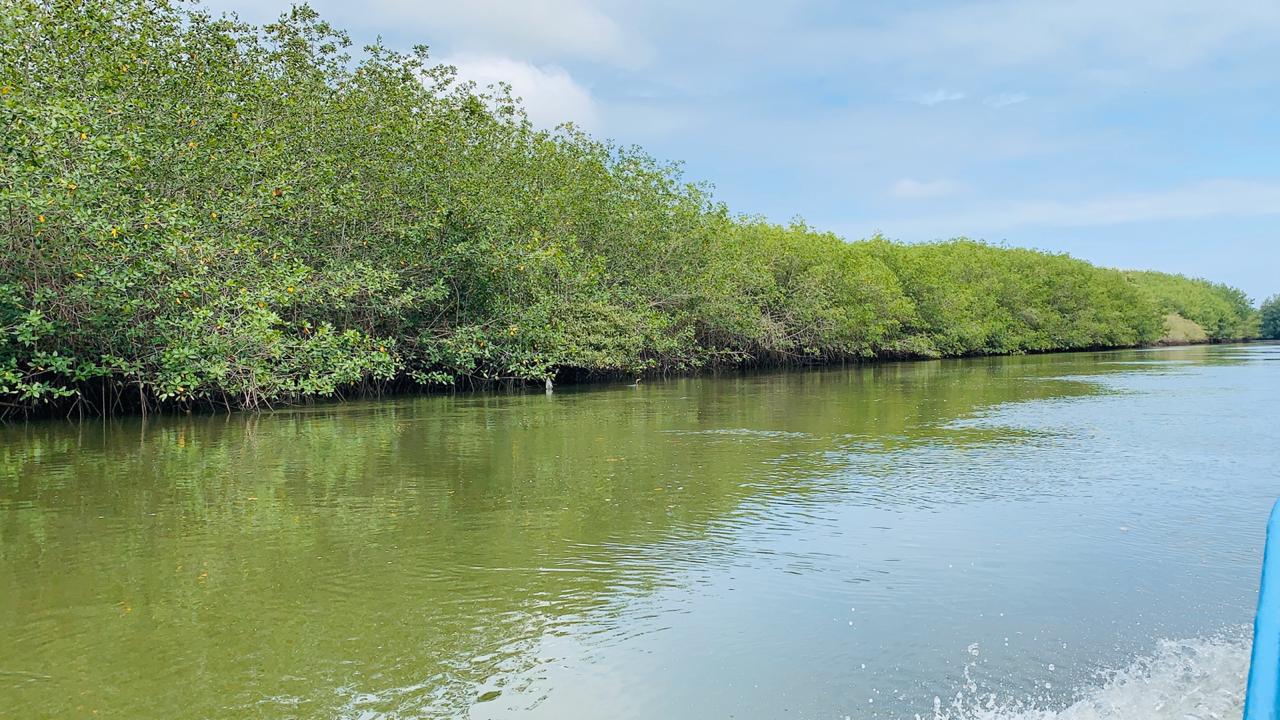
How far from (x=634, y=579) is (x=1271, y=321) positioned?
462 feet

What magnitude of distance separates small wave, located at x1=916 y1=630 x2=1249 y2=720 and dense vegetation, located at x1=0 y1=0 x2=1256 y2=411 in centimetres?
1296

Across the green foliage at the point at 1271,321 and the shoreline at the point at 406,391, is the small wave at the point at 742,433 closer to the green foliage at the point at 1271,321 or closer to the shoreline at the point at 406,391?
the shoreline at the point at 406,391

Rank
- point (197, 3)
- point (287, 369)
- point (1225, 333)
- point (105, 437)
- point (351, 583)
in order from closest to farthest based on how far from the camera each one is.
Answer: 1. point (351, 583)
2. point (105, 437)
3. point (287, 369)
4. point (197, 3)
5. point (1225, 333)

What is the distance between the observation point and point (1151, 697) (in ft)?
13.0

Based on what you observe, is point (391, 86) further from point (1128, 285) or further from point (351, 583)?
point (1128, 285)

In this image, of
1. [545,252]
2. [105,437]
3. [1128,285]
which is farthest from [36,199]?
[1128,285]

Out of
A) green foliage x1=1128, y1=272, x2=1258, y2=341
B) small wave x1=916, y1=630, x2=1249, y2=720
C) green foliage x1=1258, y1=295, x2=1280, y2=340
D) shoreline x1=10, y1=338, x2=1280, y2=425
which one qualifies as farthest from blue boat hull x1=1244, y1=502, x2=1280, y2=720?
green foliage x1=1258, y1=295, x2=1280, y2=340

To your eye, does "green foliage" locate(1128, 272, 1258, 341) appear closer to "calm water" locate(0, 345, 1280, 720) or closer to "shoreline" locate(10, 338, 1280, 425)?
"shoreline" locate(10, 338, 1280, 425)

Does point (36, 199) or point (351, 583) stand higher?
point (36, 199)

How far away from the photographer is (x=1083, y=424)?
48.2 feet

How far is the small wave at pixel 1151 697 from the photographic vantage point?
151 inches

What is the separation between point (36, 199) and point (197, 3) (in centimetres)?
773

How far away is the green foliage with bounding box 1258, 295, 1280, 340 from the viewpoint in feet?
399

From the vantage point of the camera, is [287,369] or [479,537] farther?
[287,369]
